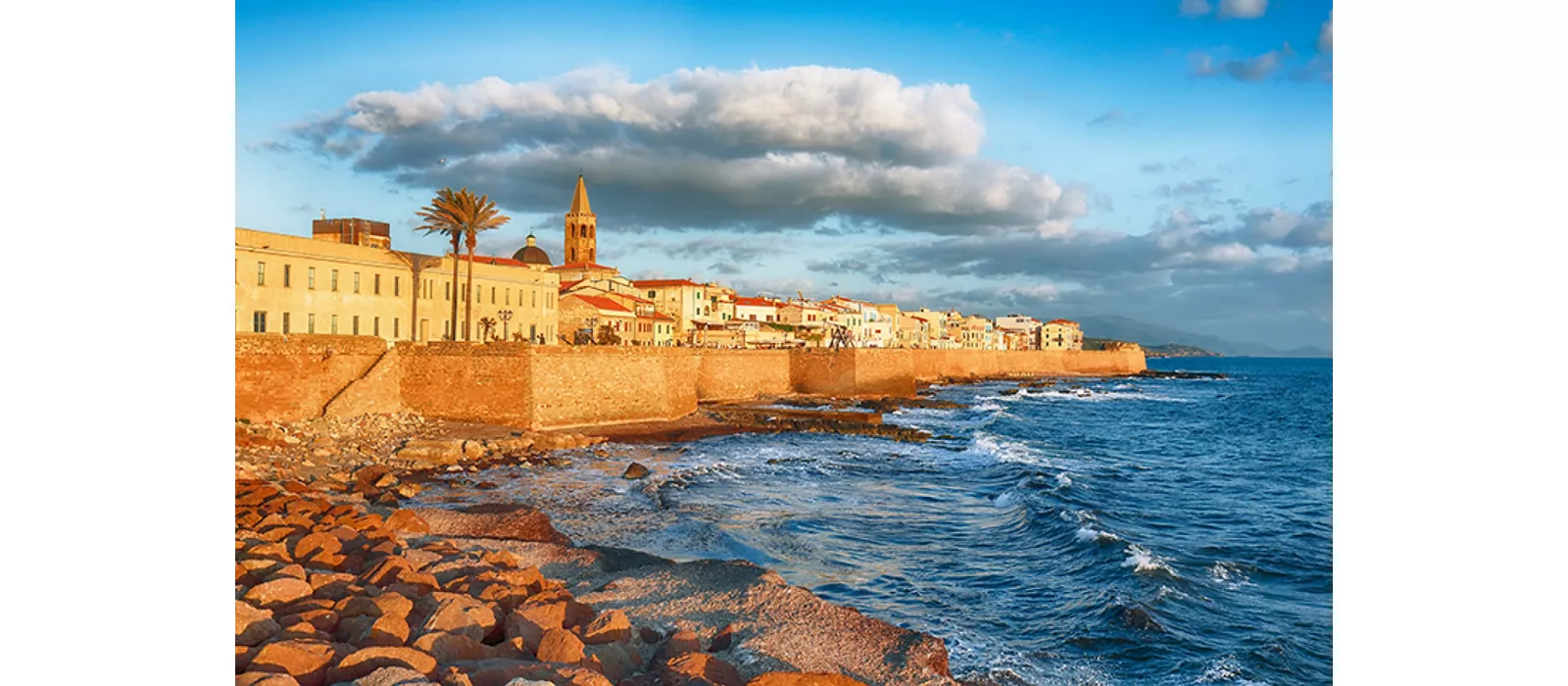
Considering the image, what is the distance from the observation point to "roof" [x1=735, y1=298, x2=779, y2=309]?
74875mm

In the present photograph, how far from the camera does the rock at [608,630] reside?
260 inches

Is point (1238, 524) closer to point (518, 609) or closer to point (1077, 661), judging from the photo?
point (1077, 661)

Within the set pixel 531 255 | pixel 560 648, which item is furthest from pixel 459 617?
pixel 531 255

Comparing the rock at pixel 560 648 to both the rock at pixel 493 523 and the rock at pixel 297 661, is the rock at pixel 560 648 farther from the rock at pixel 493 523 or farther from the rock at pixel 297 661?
the rock at pixel 493 523

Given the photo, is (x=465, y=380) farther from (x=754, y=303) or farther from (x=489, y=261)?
(x=754, y=303)

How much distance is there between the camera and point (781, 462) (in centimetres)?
2067

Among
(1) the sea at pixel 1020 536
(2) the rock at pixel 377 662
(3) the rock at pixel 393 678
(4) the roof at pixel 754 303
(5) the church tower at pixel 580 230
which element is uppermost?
(5) the church tower at pixel 580 230

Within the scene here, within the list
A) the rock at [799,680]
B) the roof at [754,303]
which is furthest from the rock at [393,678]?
the roof at [754,303]

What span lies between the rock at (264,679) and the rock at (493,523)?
21.8ft

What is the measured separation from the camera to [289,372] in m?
19.2

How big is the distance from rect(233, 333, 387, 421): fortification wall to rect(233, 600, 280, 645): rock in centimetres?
1398

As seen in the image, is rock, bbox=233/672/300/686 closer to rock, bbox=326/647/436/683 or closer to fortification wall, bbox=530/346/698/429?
rock, bbox=326/647/436/683
